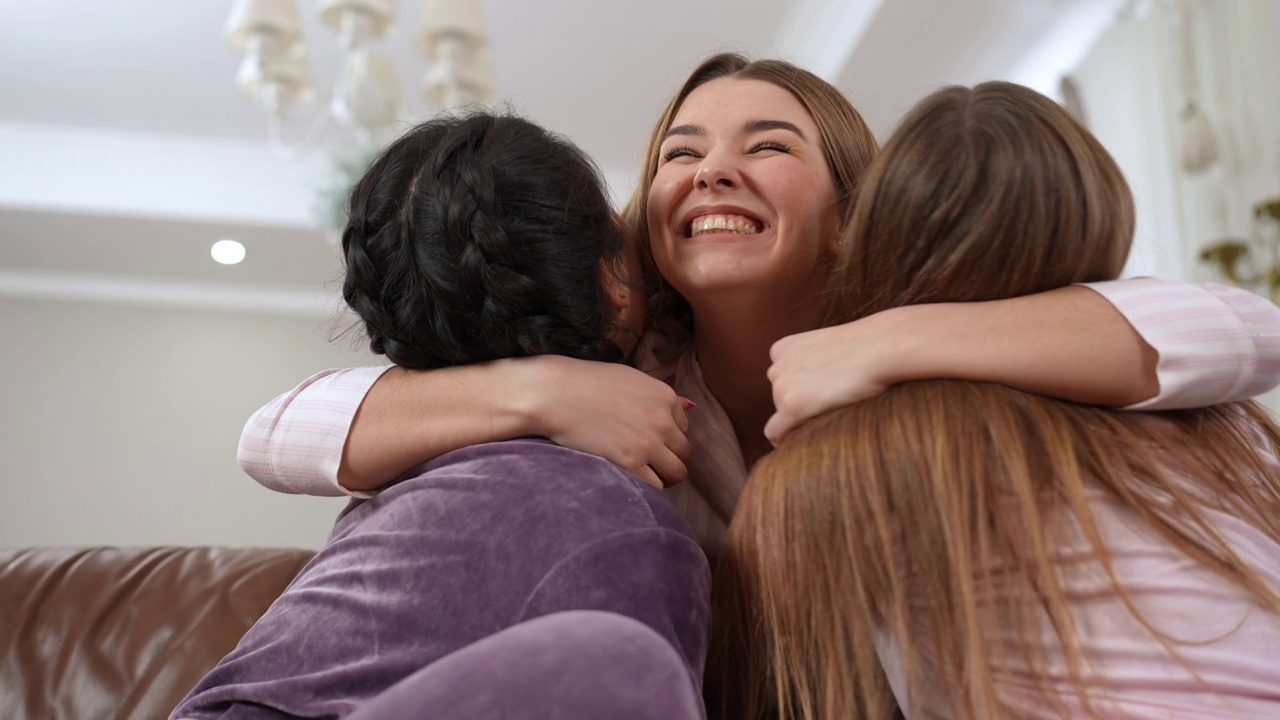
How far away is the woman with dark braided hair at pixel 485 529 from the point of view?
2.23 ft

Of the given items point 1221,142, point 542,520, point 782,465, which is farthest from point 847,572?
point 1221,142

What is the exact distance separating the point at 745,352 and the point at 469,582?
0.69 metres

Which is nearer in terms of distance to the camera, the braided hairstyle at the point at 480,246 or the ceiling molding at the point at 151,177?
the braided hairstyle at the point at 480,246

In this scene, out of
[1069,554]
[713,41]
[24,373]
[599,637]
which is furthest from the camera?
[24,373]

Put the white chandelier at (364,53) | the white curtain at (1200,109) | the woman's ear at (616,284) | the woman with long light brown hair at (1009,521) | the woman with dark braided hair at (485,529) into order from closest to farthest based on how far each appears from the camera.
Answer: the woman with dark braided hair at (485,529)
the woman with long light brown hair at (1009,521)
the woman's ear at (616,284)
the white curtain at (1200,109)
the white chandelier at (364,53)

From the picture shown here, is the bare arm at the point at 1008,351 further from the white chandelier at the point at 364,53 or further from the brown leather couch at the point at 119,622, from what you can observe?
the white chandelier at the point at 364,53

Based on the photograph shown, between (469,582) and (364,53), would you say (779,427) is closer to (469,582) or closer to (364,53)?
(469,582)

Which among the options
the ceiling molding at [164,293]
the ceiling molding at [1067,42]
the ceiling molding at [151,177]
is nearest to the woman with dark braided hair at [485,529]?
the ceiling molding at [1067,42]

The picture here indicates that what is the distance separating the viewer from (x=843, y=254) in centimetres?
106

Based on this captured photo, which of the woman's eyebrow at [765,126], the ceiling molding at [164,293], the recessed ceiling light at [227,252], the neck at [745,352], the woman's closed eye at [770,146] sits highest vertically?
the woman's eyebrow at [765,126]

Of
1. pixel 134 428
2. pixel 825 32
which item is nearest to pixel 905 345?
pixel 825 32

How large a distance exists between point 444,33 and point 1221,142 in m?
2.02

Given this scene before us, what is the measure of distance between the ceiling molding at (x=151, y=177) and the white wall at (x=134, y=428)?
75cm

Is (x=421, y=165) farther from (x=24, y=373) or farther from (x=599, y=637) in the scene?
(x=24, y=373)
